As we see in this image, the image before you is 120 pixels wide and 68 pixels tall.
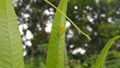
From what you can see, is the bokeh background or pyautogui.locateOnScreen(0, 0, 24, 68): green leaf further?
the bokeh background

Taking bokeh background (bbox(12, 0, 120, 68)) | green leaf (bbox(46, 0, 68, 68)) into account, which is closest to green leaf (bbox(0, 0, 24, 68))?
green leaf (bbox(46, 0, 68, 68))

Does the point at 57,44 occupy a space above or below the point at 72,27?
below

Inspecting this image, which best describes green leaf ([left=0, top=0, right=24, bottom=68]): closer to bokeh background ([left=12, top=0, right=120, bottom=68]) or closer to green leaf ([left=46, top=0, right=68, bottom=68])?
green leaf ([left=46, top=0, right=68, bottom=68])

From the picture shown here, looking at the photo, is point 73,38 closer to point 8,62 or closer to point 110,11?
point 110,11

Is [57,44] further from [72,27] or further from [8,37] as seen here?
[72,27]

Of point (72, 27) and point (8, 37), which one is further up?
point (72, 27)

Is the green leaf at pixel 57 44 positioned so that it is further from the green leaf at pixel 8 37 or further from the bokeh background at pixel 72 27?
the bokeh background at pixel 72 27

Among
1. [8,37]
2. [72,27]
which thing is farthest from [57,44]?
[72,27]

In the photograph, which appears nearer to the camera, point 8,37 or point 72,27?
point 8,37
